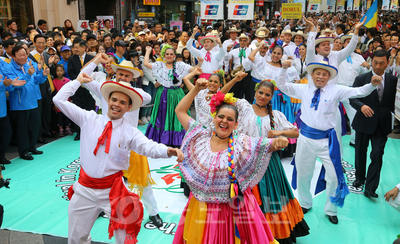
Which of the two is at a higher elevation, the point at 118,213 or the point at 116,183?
the point at 116,183

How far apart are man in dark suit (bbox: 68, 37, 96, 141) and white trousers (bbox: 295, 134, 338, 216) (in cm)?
504

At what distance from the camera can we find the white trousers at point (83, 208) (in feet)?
10.3

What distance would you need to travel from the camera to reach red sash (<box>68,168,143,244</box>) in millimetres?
3146

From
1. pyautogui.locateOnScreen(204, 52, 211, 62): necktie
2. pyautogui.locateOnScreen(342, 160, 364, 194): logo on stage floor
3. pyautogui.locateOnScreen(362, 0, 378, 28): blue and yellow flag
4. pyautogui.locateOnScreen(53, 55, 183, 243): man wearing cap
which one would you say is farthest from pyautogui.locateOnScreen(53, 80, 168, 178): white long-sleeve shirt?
pyautogui.locateOnScreen(362, 0, 378, 28): blue and yellow flag

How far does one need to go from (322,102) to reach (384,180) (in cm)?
245

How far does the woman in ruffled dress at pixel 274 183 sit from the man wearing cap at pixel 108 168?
1302 mm

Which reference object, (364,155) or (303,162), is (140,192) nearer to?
(303,162)

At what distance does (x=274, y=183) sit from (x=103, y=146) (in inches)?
72.2

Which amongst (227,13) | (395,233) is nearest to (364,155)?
(395,233)

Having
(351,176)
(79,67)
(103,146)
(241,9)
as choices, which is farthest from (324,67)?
(241,9)

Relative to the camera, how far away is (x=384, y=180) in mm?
5859

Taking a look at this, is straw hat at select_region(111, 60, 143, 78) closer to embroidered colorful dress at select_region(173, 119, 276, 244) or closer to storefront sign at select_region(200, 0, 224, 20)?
embroidered colorful dress at select_region(173, 119, 276, 244)

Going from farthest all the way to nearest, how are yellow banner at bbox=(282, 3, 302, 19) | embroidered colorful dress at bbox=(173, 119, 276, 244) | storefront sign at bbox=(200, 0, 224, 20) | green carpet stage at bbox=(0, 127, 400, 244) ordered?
1. yellow banner at bbox=(282, 3, 302, 19)
2. storefront sign at bbox=(200, 0, 224, 20)
3. green carpet stage at bbox=(0, 127, 400, 244)
4. embroidered colorful dress at bbox=(173, 119, 276, 244)

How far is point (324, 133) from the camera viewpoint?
173 inches
